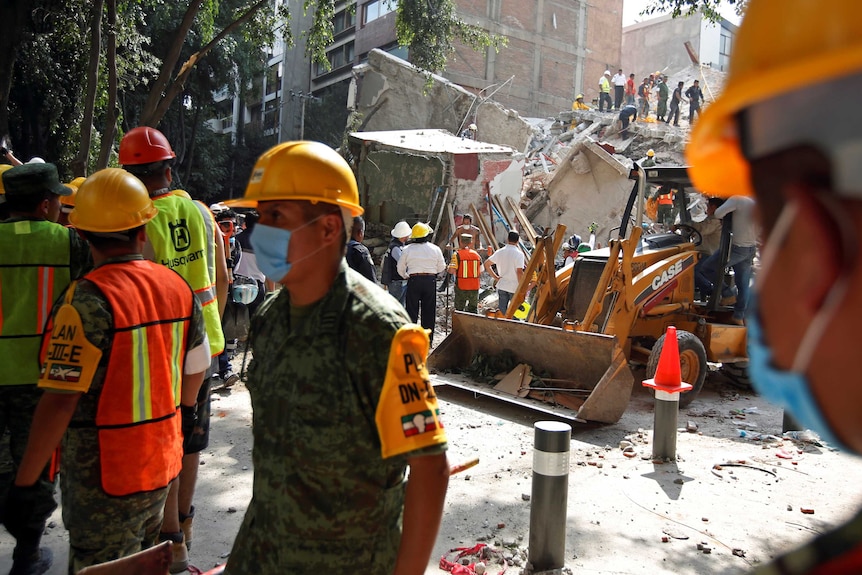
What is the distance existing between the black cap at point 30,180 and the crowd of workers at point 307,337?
0.5 inches

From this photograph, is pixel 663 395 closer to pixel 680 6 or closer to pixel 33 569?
pixel 33 569

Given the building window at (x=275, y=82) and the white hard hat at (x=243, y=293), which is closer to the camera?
the white hard hat at (x=243, y=293)

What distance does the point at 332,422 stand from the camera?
179cm

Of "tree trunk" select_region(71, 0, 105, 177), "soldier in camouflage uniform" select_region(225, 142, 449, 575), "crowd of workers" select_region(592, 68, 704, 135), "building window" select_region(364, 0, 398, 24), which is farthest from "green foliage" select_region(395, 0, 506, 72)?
"building window" select_region(364, 0, 398, 24)

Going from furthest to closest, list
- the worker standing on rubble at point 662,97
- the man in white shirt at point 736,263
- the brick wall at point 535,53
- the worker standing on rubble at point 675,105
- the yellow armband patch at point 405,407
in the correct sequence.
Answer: the brick wall at point 535,53 < the worker standing on rubble at point 675,105 < the worker standing on rubble at point 662,97 < the man in white shirt at point 736,263 < the yellow armband patch at point 405,407

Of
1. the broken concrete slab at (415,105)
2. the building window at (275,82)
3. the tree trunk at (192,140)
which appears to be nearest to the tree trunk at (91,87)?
the broken concrete slab at (415,105)

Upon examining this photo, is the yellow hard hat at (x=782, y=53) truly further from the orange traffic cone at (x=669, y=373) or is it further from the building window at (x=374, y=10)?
the building window at (x=374, y=10)

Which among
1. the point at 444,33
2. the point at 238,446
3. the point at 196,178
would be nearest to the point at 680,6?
the point at 444,33

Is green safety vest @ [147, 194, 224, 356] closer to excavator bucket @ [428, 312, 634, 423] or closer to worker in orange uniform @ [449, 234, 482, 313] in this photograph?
excavator bucket @ [428, 312, 634, 423]

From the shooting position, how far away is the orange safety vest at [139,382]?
94.7 inches

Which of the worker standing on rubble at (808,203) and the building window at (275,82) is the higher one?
the building window at (275,82)

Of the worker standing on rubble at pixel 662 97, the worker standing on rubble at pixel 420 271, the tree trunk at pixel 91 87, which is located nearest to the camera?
the tree trunk at pixel 91 87

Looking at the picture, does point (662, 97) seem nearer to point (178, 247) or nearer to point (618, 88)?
point (618, 88)

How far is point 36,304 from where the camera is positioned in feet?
10.9
